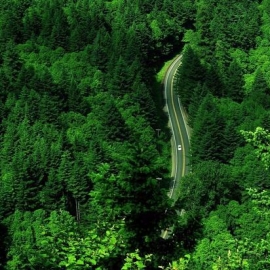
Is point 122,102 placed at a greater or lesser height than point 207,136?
greater

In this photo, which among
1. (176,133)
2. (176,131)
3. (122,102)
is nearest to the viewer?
(122,102)

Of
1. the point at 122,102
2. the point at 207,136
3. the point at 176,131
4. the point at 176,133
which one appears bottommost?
the point at 176,133

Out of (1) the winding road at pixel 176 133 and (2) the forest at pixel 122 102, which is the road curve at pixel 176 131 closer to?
(1) the winding road at pixel 176 133

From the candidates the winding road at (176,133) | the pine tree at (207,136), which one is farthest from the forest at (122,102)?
the winding road at (176,133)

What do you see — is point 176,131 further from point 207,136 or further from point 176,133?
point 207,136

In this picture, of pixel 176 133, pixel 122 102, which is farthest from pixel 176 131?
pixel 122 102

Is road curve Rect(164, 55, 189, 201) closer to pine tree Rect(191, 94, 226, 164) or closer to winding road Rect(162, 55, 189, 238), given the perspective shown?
winding road Rect(162, 55, 189, 238)

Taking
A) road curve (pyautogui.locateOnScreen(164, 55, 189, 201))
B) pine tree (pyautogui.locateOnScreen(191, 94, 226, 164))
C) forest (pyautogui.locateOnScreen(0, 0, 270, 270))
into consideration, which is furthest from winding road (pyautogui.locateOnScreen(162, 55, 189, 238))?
pine tree (pyautogui.locateOnScreen(191, 94, 226, 164))
